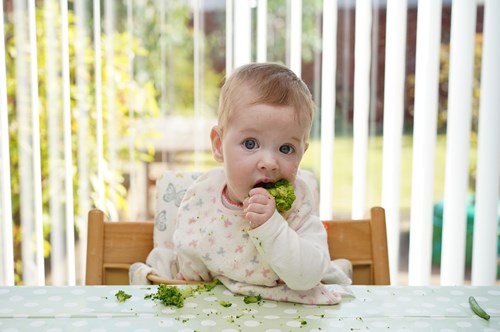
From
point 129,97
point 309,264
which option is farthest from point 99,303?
point 129,97

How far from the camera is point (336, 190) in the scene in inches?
132

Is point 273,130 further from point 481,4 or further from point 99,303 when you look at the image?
point 481,4

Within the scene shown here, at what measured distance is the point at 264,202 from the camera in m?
1.14

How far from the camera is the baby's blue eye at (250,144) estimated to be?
1.19m

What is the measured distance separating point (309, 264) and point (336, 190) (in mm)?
2223

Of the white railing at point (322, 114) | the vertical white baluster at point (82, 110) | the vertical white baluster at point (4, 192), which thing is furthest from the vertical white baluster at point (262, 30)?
the vertical white baluster at point (4, 192)

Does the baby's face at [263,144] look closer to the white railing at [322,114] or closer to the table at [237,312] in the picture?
the table at [237,312]

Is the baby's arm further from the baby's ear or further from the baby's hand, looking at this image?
the baby's ear

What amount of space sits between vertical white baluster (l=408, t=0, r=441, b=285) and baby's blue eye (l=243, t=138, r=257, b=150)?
1279mm

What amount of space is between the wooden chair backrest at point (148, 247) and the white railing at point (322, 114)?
2.67 feet

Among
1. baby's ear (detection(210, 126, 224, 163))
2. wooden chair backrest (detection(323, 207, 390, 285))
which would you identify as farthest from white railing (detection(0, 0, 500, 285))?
baby's ear (detection(210, 126, 224, 163))

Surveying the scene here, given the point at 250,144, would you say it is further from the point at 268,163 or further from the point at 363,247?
Answer: the point at 363,247

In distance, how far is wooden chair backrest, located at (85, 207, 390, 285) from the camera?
4.88 ft

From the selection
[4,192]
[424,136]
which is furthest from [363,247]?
[4,192]
